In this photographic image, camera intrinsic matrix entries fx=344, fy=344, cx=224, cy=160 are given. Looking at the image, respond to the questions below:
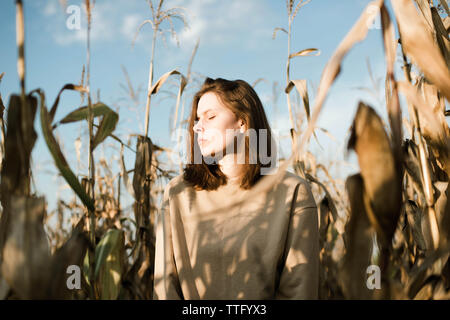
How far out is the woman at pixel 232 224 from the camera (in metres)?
1.05

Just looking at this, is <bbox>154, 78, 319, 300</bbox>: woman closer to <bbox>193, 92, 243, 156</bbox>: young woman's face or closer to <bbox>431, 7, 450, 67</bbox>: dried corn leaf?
<bbox>193, 92, 243, 156</bbox>: young woman's face

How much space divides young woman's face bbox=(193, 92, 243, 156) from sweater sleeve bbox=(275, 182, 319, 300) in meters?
0.31

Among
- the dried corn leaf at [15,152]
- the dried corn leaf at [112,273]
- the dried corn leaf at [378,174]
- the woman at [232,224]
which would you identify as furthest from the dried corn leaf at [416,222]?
the dried corn leaf at [15,152]

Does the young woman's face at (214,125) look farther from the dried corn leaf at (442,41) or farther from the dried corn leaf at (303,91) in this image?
the dried corn leaf at (442,41)

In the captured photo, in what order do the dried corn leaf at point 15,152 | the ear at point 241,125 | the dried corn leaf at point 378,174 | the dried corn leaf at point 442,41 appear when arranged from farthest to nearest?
the ear at point 241,125
the dried corn leaf at point 442,41
the dried corn leaf at point 15,152
the dried corn leaf at point 378,174

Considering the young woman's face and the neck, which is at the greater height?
the young woman's face

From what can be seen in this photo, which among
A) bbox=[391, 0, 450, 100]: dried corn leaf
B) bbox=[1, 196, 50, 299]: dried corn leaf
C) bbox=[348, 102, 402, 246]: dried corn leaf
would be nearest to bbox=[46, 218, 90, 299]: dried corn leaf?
bbox=[1, 196, 50, 299]: dried corn leaf

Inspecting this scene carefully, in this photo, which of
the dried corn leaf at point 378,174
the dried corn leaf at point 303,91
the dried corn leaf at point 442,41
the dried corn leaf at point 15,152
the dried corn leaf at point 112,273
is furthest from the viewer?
the dried corn leaf at point 303,91

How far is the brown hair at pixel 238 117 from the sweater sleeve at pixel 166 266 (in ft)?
0.59

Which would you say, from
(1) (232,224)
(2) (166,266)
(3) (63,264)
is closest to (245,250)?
(1) (232,224)

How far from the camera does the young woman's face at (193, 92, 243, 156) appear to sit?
1.18 meters

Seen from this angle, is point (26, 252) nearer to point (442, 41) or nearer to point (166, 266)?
point (166, 266)

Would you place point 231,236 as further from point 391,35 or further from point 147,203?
point 391,35

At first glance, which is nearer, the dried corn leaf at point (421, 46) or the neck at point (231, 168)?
the dried corn leaf at point (421, 46)
